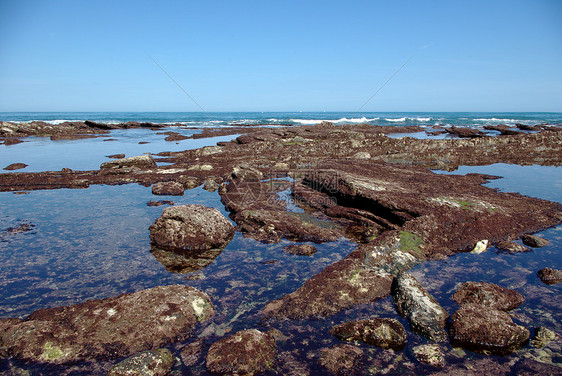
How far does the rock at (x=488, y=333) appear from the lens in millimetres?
3691

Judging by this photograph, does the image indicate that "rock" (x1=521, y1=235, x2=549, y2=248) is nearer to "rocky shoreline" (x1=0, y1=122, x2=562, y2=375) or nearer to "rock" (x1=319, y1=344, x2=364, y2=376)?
"rocky shoreline" (x1=0, y1=122, x2=562, y2=375)

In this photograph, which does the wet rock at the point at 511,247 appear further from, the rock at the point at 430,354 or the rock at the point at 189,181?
the rock at the point at 189,181

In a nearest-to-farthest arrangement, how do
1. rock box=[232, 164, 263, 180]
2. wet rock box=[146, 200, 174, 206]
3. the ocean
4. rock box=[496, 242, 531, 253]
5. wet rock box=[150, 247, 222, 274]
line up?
wet rock box=[150, 247, 222, 274], rock box=[496, 242, 531, 253], wet rock box=[146, 200, 174, 206], rock box=[232, 164, 263, 180], the ocean

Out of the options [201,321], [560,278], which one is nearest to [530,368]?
[560,278]

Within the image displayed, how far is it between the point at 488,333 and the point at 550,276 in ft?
7.44

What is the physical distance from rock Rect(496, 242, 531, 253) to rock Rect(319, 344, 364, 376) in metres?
4.14

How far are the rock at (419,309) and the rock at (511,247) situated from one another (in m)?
2.69

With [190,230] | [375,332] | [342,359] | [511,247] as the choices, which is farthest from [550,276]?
[190,230]

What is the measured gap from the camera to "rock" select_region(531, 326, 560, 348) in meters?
3.73

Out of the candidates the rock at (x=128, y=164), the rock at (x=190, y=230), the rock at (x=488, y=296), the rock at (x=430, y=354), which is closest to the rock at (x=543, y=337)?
the rock at (x=488, y=296)

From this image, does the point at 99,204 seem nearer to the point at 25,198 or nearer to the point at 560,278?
the point at 25,198

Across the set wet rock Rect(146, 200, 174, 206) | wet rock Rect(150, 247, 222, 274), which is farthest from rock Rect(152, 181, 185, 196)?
wet rock Rect(150, 247, 222, 274)

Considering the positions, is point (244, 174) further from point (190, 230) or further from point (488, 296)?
point (488, 296)

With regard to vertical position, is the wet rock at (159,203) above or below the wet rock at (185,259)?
above
